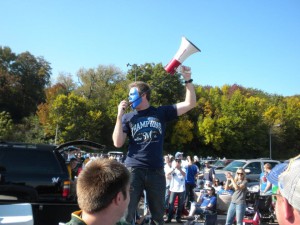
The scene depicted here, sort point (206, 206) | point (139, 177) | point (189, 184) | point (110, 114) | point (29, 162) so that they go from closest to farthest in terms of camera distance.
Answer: point (139, 177) → point (29, 162) → point (206, 206) → point (189, 184) → point (110, 114)

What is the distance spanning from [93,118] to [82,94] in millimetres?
14097

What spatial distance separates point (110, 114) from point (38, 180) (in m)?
51.5

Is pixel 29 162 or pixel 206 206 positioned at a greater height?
pixel 29 162

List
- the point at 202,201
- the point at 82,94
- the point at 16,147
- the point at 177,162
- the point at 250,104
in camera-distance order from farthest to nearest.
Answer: the point at 82,94, the point at 250,104, the point at 177,162, the point at 202,201, the point at 16,147

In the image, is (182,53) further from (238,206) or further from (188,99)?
(238,206)

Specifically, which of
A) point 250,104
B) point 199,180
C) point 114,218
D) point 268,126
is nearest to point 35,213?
point 114,218

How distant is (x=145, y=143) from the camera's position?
4367 mm

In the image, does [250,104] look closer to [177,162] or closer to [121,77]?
[121,77]

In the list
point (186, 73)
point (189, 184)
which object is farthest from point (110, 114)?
point (186, 73)

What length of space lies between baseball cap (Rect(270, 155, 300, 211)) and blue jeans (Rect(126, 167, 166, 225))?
9.03ft

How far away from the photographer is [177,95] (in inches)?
2292

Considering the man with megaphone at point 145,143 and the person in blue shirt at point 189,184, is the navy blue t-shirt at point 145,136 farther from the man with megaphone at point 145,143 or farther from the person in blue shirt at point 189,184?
the person in blue shirt at point 189,184

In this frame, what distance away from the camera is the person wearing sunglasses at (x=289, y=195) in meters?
1.52

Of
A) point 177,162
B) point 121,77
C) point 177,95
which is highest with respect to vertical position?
point 121,77
